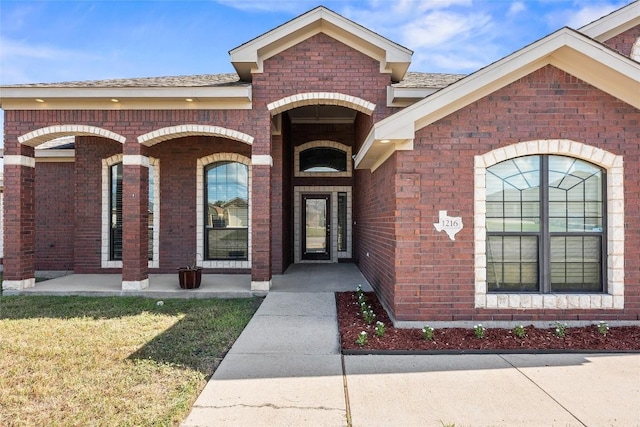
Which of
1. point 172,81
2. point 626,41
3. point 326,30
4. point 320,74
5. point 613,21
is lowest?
point 320,74

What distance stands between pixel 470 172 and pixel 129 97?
6.70 metres

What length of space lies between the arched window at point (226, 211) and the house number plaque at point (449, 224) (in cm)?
586

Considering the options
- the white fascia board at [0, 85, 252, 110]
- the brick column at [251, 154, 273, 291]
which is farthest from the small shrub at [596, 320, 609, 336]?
the white fascia board at [0, 85, 252, 110]

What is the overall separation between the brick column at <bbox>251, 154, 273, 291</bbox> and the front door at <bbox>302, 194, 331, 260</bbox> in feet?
15.7

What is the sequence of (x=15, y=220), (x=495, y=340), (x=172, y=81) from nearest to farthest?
(x=495, y=340) → (x=15, y=220) → (x=172, y=81)

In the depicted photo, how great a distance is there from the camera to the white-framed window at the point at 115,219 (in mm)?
9672

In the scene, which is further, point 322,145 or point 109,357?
point 322,145

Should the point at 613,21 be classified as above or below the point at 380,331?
above

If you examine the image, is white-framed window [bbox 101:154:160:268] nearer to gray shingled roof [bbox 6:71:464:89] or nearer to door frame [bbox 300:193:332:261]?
gray shingled roof [bbox 6:71:464:89]

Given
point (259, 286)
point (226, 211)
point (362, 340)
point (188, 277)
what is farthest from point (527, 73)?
point (226, 211)

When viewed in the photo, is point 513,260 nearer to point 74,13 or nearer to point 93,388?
point 93,388

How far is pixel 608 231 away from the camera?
204 inches

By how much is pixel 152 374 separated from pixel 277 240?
237 inches

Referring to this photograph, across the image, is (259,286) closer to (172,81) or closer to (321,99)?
(321,99)
